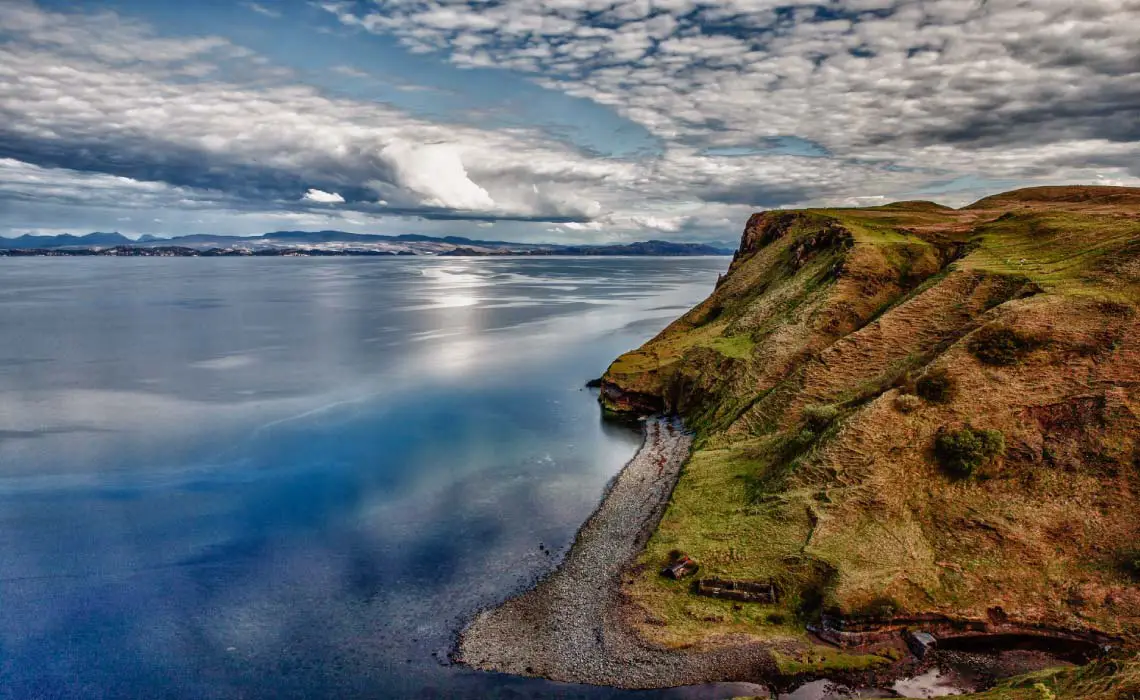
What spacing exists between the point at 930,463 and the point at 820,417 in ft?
28.9

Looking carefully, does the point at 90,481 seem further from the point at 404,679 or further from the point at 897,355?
the point at 897,355

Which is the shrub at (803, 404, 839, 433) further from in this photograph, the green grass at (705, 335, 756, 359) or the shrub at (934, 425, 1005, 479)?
the green grass at (705, 335, 756, 359)

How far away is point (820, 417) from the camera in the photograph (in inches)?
2025

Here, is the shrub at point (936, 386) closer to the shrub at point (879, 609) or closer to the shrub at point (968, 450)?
the shrub at point (968, 450)

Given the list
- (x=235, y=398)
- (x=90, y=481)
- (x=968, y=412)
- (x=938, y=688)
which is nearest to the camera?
(x=938, y=688)

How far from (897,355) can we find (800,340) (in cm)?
1352

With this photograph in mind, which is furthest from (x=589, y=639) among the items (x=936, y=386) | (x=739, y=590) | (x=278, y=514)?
(x=936, y=386)

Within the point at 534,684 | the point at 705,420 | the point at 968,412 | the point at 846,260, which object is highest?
the point at 846,260

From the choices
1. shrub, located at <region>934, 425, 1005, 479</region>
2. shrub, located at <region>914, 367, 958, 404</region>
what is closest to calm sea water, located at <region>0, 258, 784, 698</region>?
shrub, located at <region>934, 425, 1005, 479</region>

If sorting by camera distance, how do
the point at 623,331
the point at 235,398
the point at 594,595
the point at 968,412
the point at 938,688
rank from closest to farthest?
1. the point at 938,688
2. the point at 594,595
3. the point at 968,412
4. the point at 235,398
5. the point at 623,331

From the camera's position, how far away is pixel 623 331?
14775cm

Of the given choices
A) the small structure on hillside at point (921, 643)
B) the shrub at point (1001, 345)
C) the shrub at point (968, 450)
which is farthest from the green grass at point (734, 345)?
the small structure on hillside at point (921, 643)

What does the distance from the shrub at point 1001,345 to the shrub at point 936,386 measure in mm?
3596

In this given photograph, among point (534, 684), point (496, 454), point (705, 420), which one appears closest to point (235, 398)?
point (496, 454)
